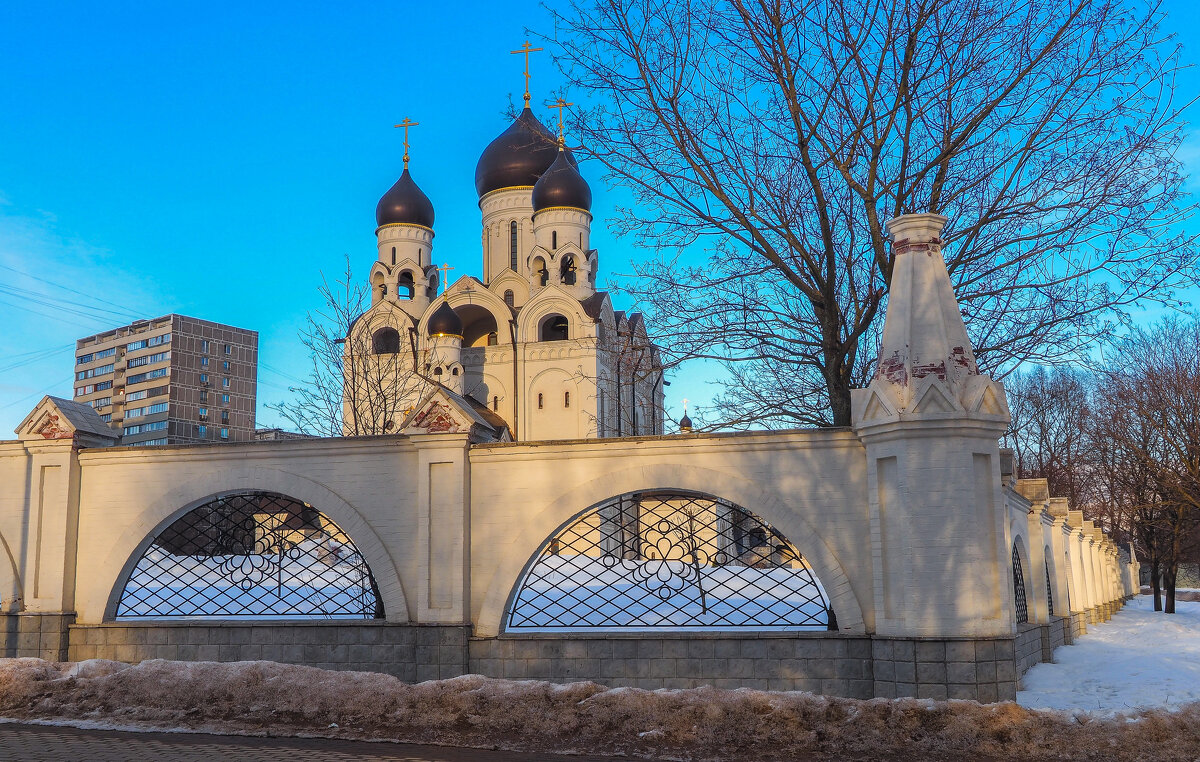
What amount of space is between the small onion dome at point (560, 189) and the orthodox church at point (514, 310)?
5 cm

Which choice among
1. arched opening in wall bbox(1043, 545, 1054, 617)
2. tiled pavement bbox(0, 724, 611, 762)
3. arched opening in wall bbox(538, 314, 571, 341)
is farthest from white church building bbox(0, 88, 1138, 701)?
arched opening in wall bbox(538, 314, 571, 341)

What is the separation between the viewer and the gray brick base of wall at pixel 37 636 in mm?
10219

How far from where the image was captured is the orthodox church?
37.8 meters

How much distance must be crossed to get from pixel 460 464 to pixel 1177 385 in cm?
2245

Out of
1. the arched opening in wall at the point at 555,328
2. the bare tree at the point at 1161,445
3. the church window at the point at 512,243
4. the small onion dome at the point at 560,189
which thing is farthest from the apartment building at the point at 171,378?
the bare tree at the point at 1161,445

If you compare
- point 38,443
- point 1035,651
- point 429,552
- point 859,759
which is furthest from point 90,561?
point 1035,651

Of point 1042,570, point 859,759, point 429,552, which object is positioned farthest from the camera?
point 1042,570

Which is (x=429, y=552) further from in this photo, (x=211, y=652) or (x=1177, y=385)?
(x=1177, y=385)

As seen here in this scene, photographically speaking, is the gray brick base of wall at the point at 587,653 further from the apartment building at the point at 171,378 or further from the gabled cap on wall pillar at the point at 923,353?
the apartment building at the point at 171,378

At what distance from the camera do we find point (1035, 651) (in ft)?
38.6

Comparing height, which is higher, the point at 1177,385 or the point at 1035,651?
the point at 1177,385

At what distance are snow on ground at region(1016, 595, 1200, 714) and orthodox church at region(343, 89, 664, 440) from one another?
22.7 meters

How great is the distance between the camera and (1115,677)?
1009cm

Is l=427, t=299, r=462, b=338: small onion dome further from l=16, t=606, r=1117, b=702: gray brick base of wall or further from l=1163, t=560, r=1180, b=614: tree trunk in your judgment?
l=16, t=606, r=1117, b=702: gray brick base of wall
